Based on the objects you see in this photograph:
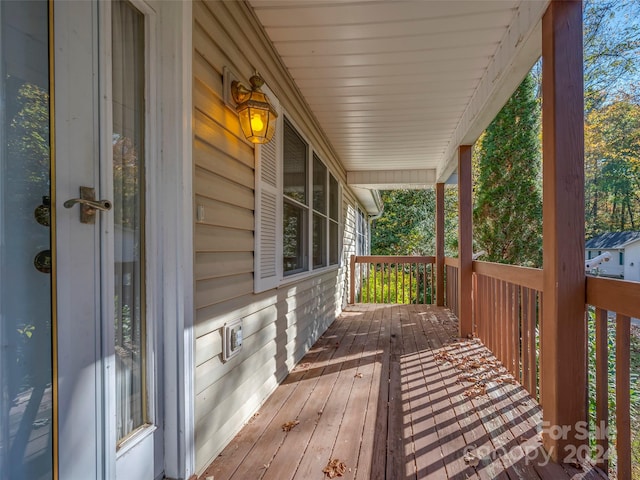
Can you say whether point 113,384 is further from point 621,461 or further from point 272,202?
point 621,461

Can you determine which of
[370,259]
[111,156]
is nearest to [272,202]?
[111,156]

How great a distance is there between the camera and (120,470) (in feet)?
4.23

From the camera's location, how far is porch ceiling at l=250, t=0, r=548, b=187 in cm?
212

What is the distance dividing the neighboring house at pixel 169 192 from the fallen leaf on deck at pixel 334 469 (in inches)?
23.1

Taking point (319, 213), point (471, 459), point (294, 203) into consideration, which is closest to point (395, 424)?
point (471, 459)

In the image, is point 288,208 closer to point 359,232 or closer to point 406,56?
point 406,56

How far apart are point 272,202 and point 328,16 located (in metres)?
1.25

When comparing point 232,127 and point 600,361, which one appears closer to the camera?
point 600,361

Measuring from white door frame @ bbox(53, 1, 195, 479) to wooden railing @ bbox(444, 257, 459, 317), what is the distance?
467 centimetres

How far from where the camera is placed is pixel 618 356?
1.62 meters

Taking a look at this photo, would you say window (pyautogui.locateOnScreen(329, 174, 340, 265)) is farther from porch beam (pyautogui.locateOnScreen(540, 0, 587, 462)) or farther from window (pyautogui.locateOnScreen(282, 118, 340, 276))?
porch beam (pyautogui.locateOnScreen(540, 0, 587, 462))

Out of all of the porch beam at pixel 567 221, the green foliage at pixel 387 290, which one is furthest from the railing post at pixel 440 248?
the porch beam at pixel 567 221

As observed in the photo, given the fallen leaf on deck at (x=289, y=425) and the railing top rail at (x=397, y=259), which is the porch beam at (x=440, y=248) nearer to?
the railing top rail at (x=397, y=259)

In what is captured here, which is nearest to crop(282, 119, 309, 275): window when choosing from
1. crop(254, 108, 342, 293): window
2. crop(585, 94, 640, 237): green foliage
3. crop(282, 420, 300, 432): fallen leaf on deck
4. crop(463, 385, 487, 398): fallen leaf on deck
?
crop(254, 108, 342, 293): window
